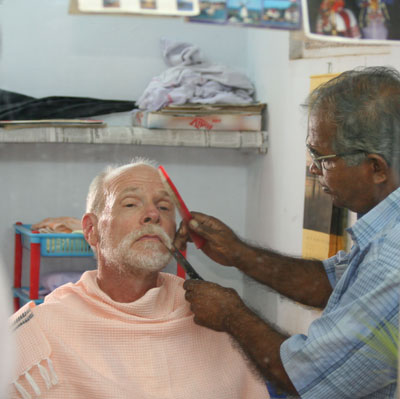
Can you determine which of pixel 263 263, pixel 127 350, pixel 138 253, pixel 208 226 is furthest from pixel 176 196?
pixel 127 350

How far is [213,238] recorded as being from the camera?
1732mm

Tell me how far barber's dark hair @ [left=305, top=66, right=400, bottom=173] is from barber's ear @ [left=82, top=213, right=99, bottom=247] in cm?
68

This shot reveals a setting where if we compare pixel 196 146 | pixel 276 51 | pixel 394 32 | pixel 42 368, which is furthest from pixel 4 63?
pixel 394 32

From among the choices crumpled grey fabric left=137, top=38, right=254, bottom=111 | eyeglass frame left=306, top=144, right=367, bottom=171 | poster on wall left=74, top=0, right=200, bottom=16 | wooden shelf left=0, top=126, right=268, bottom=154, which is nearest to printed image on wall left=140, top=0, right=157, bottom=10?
poster on wall left=74, top=0, right=200, bottom=16

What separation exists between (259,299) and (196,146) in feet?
1.65

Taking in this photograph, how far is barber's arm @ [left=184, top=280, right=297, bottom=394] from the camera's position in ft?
5.16

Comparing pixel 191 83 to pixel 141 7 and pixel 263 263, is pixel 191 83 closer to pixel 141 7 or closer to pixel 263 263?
pixel 141 7

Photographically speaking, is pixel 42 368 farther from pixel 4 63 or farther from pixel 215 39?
pixel 215 39

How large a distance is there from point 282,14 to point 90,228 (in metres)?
0.76

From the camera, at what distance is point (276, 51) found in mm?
1653

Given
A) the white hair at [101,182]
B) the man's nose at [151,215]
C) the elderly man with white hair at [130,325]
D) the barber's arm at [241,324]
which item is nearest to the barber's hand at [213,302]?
the barber's arm at [241,324]

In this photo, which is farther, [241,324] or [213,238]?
[213,238]

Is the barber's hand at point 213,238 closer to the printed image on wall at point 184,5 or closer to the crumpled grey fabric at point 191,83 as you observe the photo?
the crumpled grey fabric at point 191,83

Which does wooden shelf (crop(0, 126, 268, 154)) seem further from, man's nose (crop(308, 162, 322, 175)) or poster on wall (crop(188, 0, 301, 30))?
poster on wall (crop(188, 0, 301, 30))
